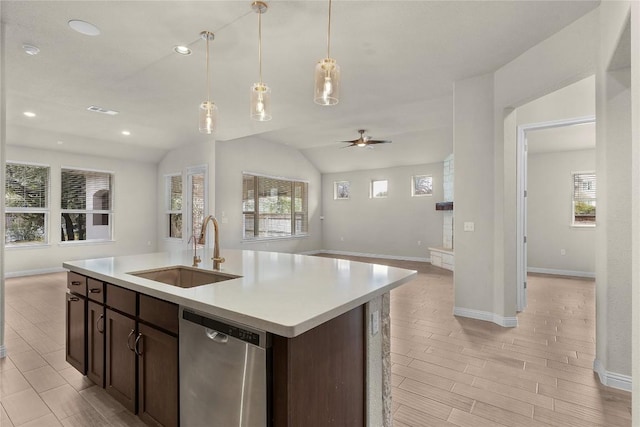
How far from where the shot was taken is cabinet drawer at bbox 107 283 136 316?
5.96ft

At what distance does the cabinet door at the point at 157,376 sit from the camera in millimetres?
1591

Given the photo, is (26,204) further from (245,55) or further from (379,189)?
(379,189)

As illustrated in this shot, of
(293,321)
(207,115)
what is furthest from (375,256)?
(293,321)

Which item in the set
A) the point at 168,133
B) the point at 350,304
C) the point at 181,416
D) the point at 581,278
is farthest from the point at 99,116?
the point at 581,278

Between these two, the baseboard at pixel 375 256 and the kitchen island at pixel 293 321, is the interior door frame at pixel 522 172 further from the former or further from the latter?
the baseboard at pixel 375 256

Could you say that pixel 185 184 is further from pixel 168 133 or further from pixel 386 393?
pixel 386 393

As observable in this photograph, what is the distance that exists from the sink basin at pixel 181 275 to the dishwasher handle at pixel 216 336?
68 cm

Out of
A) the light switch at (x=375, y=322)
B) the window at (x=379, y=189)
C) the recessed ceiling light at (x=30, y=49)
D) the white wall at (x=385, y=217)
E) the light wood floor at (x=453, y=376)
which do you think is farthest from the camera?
the window at (x=379, y=189)

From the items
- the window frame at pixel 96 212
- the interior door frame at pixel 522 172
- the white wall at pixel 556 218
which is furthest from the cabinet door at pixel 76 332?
the white wall at pixel 556 218

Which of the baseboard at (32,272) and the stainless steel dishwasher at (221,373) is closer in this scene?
the stainless steel dishwasher at (221,373)

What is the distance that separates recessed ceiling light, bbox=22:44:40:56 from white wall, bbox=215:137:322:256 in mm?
3831

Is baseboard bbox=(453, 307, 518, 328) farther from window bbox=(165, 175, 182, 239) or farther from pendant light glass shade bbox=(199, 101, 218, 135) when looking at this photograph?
window bbox=(165, 175, 182, 239)

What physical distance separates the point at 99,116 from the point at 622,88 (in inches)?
261

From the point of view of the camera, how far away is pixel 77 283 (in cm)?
232
